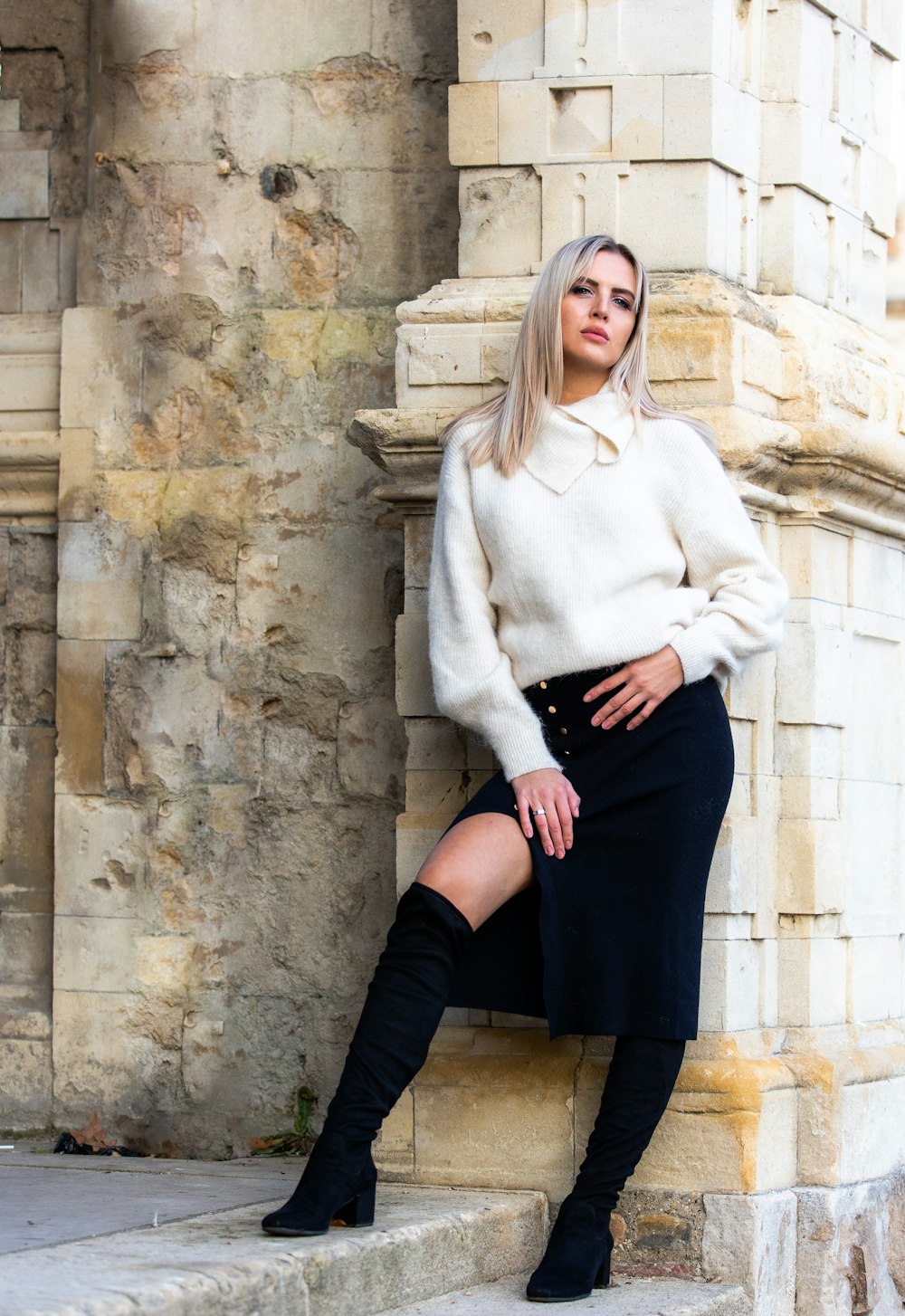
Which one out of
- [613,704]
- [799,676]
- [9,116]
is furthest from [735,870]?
[9,116]

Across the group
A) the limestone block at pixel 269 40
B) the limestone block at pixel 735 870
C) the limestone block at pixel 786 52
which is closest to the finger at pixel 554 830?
the limestone block at pixel 735 870

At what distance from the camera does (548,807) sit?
4145 millimetres

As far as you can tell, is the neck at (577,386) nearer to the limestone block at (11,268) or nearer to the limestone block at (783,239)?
the limestone block at (783,239)

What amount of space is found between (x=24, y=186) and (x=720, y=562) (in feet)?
7.55

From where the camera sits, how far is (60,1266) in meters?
3.38

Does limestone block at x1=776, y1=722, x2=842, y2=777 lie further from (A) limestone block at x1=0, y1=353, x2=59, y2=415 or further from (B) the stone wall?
(A) limestone block at x1=0, y1=353, x2=59, y2=415

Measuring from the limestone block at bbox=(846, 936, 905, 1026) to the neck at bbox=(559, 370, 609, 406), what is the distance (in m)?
1.51

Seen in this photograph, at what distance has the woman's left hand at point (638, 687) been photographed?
163 inches

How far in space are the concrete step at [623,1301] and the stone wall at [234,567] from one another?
3.52 ft

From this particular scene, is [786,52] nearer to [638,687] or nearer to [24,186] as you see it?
[638,687]

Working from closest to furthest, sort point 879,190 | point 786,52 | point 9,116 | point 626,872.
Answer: point 626,872 < point 786,52 < point 879,190 < point 9,116

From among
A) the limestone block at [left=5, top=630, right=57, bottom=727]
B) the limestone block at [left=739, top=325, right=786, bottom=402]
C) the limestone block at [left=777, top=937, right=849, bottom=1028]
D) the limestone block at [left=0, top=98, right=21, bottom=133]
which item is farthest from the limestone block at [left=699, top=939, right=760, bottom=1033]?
the limestone block at [left=0, top=98, right=21, bottom=133]

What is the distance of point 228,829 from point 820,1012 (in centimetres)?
152

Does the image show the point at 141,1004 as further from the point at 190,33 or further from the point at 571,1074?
the point at 190,33
